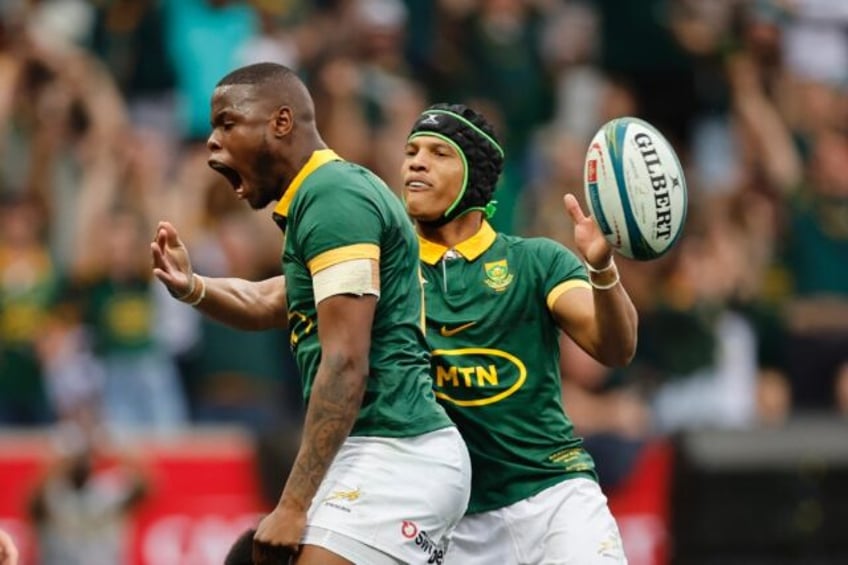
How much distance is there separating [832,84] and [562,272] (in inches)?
366

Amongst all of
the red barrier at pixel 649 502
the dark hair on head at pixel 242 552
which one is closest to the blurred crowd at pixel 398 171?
the red barrier at pixel 649 502

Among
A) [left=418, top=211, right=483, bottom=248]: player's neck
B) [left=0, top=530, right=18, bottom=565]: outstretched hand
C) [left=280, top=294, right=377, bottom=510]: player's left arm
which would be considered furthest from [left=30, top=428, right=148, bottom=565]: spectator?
[left=280, top=294, right=377, bottom=510]: player's left arm

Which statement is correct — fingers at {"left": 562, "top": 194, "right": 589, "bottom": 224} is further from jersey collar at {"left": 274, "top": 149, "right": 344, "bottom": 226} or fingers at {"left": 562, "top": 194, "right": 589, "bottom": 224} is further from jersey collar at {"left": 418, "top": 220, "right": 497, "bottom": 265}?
jersey collar at {"left": 274, "top": 149, "right": 344, "bottom": 226}

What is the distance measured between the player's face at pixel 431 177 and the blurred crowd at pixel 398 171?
4.82 meters

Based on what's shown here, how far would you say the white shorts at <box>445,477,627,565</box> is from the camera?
21.6 feet

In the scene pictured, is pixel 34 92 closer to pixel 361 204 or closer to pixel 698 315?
pixel 698 315

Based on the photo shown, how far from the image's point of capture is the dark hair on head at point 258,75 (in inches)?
231

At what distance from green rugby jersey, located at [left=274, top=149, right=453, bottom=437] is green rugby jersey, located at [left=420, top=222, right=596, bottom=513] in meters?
0.72

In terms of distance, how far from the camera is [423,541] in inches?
225

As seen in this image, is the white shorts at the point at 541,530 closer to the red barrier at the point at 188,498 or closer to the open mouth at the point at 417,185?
the open mouth at the point at 417,185

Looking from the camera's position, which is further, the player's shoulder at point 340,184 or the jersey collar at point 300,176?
the jersey collar at point 300,176

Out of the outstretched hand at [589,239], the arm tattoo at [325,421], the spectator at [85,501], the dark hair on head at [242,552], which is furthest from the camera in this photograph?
the spectator at [85,501]

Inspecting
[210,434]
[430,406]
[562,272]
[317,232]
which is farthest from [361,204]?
[210,434]

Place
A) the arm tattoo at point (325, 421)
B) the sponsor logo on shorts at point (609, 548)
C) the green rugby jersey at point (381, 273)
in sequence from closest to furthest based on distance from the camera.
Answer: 1. the arm tattoo at point (325, 421)
2. the green rugby jersey at point (381, 273)
3. the sponsor logo on shorts at point (609, 548)
